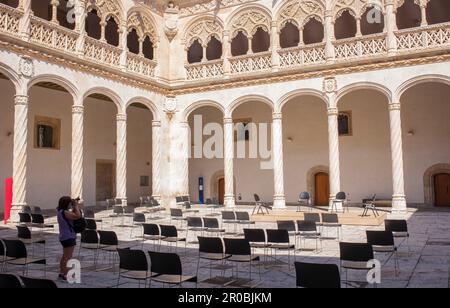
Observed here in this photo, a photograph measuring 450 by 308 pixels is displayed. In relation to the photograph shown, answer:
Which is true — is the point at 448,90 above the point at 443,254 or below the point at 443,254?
above

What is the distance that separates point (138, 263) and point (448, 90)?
17488mm

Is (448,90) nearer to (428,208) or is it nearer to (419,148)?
(419,148)

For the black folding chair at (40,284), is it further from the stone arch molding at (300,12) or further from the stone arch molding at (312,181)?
the stone arch molding at (312,181)

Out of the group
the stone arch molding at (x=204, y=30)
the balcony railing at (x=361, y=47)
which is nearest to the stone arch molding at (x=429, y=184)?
the balcony railing at (x=361, y=47)

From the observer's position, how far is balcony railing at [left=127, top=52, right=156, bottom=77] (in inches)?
746

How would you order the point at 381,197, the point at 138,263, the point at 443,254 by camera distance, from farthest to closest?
the point at 381,197 → the point at 443,254 → the point at 138,263

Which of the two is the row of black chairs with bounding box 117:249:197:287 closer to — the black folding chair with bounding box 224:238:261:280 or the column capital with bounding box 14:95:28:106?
the black folding chair with bounding box 224:238:261:280

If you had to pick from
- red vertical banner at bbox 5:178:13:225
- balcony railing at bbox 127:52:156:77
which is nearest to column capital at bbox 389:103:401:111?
balcony railing at bbox 127:52:156:77

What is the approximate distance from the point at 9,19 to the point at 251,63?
33.3ft

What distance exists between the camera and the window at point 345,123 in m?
20.4

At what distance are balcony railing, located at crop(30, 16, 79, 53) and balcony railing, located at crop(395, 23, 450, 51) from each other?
1278 centimetres

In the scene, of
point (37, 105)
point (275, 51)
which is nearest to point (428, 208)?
point (275, 51)
